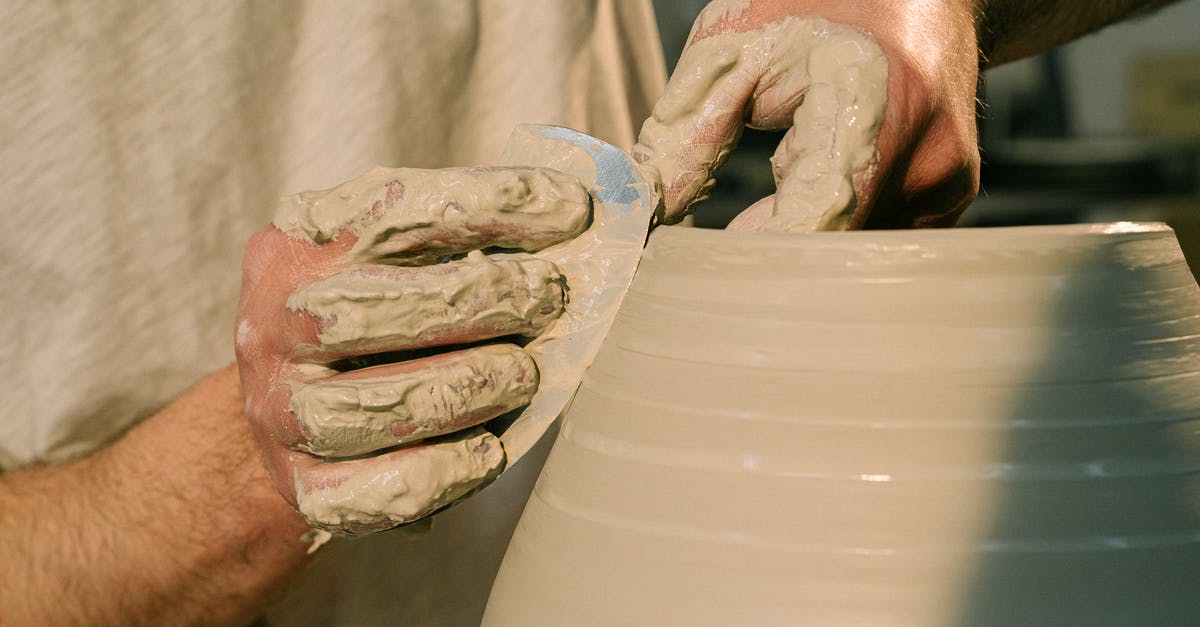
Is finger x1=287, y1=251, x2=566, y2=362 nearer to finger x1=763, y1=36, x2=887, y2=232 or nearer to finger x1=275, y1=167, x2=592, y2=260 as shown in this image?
finger x1=275, y1=167, x2=592, y2=260

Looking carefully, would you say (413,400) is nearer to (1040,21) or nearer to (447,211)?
(447,211)

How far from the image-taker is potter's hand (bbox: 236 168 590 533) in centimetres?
62

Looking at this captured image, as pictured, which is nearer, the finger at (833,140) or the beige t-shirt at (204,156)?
the finger at (833,140)

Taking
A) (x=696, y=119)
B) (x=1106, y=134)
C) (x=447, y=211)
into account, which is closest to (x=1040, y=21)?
(x=696, y=119)

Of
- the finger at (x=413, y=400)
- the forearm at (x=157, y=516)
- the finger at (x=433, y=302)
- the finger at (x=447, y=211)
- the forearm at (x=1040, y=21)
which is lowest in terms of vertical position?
the forearm at (x=157, y=516)

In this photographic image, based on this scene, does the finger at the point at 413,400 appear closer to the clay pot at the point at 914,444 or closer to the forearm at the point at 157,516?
the clay pot at the point at 914,444

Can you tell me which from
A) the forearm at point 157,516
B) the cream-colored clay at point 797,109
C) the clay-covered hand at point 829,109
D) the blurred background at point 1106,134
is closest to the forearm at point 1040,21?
the clay-covered hand at point 829,109

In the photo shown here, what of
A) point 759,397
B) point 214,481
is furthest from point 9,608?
point 759,397

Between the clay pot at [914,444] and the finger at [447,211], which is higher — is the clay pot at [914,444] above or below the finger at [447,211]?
below

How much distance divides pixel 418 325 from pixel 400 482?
106 millimetres

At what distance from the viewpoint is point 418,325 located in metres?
0.63

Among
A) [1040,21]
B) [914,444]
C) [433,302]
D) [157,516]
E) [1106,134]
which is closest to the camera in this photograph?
[914,444]

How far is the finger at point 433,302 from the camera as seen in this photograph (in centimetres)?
62

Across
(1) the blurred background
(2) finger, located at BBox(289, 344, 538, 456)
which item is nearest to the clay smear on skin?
(2) finger, located at BBox(289, 344, 538, 456)
